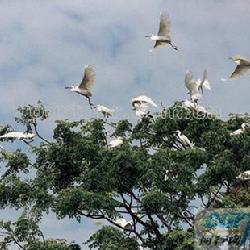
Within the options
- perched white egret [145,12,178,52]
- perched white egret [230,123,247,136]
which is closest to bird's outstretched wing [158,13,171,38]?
perched white egret [145,12,178,52]

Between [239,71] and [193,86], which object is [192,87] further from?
[239,71]

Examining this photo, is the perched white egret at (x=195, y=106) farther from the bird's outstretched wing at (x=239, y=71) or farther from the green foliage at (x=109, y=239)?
the green foliage at (x=109, y=239)

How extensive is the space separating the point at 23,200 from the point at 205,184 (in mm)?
3362

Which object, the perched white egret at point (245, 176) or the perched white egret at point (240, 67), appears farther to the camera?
the perched white egret at point (240, 67)

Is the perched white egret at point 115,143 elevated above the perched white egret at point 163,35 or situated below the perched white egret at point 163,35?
below

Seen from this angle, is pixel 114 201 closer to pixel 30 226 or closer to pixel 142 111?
pixel 30 226

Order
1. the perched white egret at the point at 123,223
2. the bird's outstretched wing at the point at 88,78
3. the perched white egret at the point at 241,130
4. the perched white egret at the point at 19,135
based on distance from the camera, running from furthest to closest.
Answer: the bird's outstretched wing at the point at 88,78
the perched white egret at the point at 19,135
the perched white egret at the point at 241,130
the perched white egret at the point at 123,223

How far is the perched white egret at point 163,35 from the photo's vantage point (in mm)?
18578

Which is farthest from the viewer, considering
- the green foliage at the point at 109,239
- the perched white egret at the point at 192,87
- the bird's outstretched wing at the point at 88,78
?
the perched white egret at the point at 192,87

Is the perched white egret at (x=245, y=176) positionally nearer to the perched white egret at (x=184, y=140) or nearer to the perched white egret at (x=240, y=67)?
the perched white egret at (x=184, y=140)

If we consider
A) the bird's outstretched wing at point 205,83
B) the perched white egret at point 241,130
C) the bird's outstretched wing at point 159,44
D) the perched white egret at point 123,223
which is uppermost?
the bird's outstretched wing at point 159,44

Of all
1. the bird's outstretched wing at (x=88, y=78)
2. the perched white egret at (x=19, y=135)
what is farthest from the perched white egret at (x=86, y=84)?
the perched white egret at (x=19, y=135)

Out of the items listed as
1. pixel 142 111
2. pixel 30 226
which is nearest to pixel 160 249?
pixel 30 226

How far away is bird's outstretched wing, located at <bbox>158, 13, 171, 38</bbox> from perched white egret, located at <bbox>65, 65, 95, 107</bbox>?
1694mm
